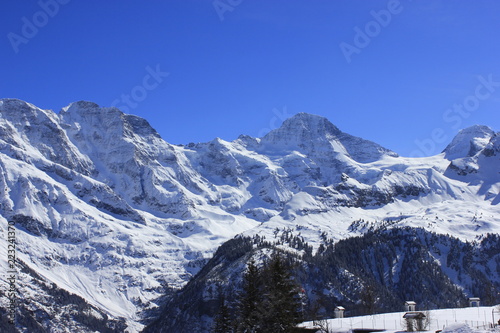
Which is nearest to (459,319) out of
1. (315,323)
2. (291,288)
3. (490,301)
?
(315,323)

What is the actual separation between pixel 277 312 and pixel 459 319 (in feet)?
97.9

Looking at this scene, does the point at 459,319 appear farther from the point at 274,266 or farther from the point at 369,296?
the point at 274,266

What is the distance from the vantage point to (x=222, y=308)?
92875mm

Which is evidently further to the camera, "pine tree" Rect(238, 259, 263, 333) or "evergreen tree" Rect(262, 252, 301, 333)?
"pine tree" Rect(238, 259, 263, 333)

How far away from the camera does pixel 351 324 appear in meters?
89.2

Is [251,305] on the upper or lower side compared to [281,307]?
upper

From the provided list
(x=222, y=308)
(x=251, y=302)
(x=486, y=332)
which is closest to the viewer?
(x=486, y=332)

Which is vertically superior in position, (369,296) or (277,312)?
(369,296)

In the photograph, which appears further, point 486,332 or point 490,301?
point 490,301

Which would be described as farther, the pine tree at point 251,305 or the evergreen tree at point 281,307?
the pine tree at point 251,305

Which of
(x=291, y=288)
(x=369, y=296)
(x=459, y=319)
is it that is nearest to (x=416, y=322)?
(x=459, y=319)

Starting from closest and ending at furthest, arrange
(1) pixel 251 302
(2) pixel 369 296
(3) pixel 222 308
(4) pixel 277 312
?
(4) pixel 277 312 → (1) pixel 251 302 → (3) pixel 222 308 → (2) pixel 369 296

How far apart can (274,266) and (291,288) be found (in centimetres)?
366

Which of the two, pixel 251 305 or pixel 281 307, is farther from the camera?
pixel 251 305
